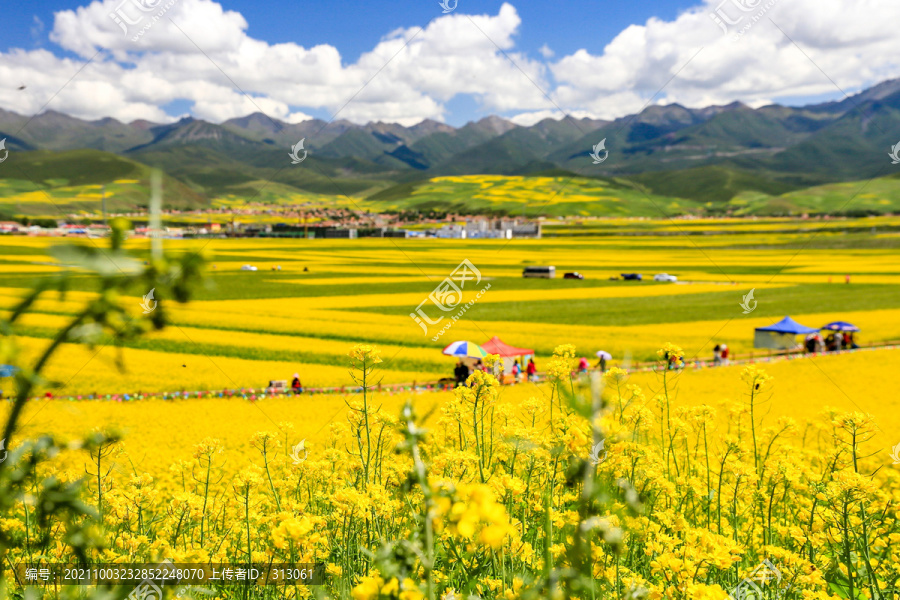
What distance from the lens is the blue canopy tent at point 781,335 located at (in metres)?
27.9

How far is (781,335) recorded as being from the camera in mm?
28562

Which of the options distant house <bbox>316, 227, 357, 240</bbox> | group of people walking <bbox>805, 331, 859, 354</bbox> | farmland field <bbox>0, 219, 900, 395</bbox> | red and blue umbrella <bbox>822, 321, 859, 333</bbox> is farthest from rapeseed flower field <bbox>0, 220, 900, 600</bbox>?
distant house <bbox>316, 227, 357, 240</bbox>

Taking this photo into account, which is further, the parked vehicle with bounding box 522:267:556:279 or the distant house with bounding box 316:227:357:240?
the distant house with bounding box 316:227:357:240

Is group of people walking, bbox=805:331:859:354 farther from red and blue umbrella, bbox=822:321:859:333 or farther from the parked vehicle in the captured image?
the parked vehicle

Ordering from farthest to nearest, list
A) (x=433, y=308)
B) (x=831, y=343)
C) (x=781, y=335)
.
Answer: (x=433, y=308)
(x=781, y=335)
(x=831, y=343)

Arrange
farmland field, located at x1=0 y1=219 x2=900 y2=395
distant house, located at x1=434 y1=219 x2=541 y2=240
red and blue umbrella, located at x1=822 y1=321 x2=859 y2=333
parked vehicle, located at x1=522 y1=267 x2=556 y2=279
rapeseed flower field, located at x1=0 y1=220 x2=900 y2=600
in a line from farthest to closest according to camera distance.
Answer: distant house, located at x1=434 y1=219 x2=541 y2=240 < parked vehicle, located at x1=522 y1=267 x2=556 y2=279 < red and blue umbrella, located at x1=822 y1=321 x2=859 y2=333 < farmland field, located at x1=0 y1=219 x2=900 y2=395 < rapeseed flower field, located at x1=0 y1=220 x2=900 y2=600

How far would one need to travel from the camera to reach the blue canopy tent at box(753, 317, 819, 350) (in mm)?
27859

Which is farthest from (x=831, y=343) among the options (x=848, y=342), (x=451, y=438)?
(x=451, y=438)

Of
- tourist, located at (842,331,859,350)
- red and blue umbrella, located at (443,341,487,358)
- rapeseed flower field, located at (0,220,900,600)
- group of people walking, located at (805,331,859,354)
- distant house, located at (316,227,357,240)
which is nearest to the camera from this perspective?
rapeseed flower field, located at (0,220,900,600)

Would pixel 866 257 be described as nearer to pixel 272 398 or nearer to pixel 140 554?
pixel 272 398

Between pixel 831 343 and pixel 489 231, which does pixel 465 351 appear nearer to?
pixel 831 343

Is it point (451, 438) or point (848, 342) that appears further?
point (848, 342)

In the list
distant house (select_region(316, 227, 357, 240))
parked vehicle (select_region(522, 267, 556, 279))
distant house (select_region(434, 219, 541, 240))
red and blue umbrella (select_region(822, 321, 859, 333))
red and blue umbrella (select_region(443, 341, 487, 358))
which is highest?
distant house (select_region(434, 219, 541, 240))

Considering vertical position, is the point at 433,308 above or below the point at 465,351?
above
